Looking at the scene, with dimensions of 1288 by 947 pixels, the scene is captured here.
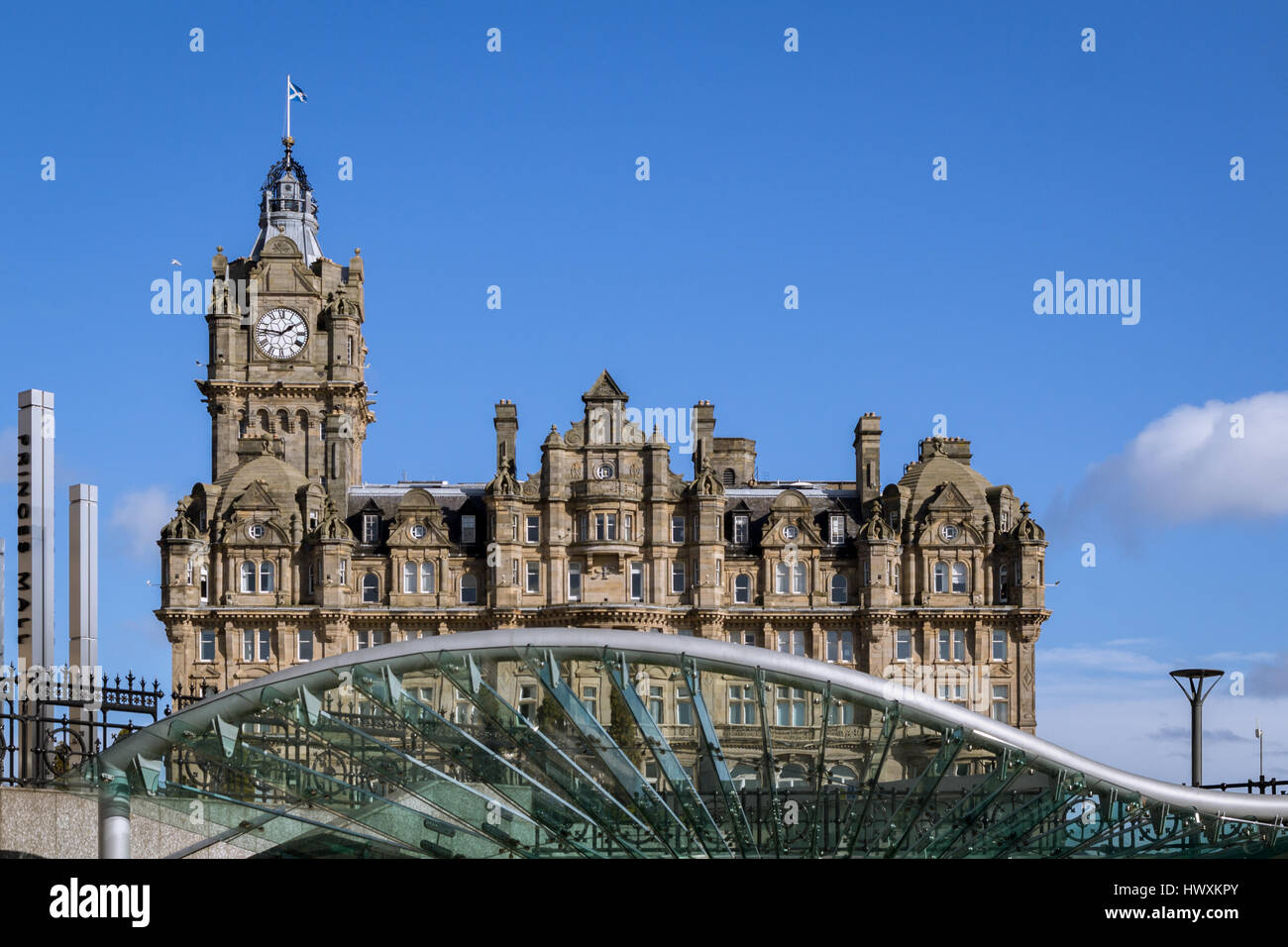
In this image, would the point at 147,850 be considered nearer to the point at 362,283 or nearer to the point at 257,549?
the point at 257,549

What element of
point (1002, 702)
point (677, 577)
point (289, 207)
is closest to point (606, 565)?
point (677, 577)

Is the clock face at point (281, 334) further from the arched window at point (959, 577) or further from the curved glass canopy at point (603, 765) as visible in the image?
the curved glass canopy at point (603, 765)

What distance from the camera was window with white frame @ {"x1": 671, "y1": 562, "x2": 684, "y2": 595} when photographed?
100062 mm

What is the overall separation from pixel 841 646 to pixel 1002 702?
7.72 m

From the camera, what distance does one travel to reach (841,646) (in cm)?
10025

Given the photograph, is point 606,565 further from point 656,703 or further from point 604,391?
point 656,703

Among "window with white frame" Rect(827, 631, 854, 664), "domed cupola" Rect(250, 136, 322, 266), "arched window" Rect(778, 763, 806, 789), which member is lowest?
"arched window" Rect(778, 763, 806, 789)

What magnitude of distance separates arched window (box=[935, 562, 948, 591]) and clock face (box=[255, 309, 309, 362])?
3381 cm

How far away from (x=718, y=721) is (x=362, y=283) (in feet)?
272

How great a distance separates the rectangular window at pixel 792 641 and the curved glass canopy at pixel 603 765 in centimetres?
6416

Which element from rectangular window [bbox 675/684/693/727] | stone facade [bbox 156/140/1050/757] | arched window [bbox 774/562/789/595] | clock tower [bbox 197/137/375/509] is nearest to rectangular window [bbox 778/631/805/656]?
stone facade [bbox 156/140/1050/757]

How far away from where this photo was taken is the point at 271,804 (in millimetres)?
34531

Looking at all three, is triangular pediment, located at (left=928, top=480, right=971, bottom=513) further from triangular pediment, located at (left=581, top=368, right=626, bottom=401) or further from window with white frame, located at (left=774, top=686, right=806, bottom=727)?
window with white frame, located at (left=774, top=686, right=806, bottom=727)
